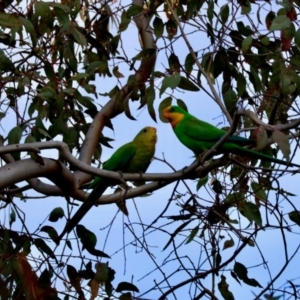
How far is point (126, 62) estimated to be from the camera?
3.01m

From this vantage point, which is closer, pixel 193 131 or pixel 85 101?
pixel 85 101

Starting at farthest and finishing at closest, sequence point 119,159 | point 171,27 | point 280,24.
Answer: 1. point 119,159
2. point 171,27
3. point 280,24

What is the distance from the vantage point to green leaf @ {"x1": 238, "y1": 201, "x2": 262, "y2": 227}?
256 centimetres

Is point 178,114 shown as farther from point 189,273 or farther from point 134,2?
point 189,273

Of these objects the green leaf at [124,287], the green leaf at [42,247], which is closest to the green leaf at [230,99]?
the green leaf at [124,287]

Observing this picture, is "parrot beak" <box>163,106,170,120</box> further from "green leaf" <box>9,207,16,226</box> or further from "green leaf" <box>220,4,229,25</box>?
"green leaf" <box>9,207,16,226</box>

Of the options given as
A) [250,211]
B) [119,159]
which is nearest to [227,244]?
[250,211]

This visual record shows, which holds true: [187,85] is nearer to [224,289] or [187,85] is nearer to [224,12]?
[224,12]

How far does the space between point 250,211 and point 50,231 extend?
758 millimetres

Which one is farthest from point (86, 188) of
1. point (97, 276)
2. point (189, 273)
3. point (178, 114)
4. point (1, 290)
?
point (1, 290)

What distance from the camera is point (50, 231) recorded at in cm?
267

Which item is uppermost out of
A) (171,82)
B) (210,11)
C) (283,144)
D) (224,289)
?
(210,11)

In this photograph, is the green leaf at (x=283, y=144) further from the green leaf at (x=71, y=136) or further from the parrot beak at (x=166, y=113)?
the green leaf at (x=71, y=136)

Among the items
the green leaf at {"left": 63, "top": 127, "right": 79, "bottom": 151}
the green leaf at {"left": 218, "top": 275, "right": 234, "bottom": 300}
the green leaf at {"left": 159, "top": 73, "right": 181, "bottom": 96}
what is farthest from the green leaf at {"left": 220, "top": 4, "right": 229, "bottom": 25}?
the green leaf at {"left": 218, "top": 275, "right": 234, "bottom": 300}
